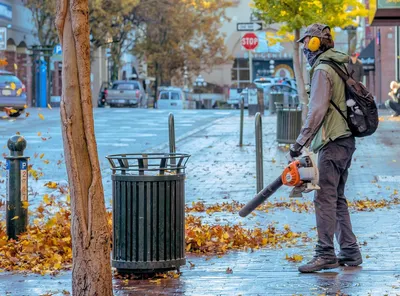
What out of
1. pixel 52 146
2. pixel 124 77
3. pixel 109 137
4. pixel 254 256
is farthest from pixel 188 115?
pixel 124 77

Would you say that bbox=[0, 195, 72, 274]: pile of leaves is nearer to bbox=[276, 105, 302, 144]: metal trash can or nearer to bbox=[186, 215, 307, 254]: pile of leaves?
bbox=[186, 215, 307, 254]: pile of leaves

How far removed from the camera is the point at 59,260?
811 centimetres

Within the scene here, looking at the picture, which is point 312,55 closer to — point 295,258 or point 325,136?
point 325,136

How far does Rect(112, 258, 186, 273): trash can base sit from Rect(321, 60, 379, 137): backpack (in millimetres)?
1691

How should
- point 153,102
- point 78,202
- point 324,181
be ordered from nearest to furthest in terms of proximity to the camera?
point 78,202 → point 324,181 → point 153,102

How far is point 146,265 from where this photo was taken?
7367mm

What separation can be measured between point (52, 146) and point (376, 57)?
1498 inches

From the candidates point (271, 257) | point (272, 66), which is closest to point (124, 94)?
point (272, 66)

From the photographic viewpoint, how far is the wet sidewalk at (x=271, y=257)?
7094 mm

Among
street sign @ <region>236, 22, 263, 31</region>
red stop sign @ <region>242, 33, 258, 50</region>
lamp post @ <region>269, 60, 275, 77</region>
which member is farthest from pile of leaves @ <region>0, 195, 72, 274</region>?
lamp post @ <region>269, 60, 275, 77</region>

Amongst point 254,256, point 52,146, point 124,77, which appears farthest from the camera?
point 124,77

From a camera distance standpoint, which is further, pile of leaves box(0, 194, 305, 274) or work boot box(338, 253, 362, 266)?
pile of leaves box(0, 194, 305, 274)

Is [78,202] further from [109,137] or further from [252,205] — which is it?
[109,137]

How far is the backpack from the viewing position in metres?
7.67
